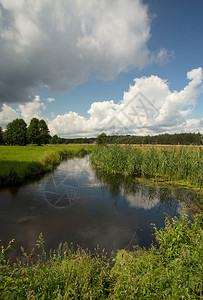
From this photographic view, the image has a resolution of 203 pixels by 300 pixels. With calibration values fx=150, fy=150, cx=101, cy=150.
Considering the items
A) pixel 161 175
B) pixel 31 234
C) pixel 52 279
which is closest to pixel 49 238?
pixel 31 234

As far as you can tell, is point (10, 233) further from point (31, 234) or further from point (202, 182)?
point (202, 182)

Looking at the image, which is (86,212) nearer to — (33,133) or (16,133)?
(33,133)

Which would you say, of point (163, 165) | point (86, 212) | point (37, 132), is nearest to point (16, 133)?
point (37, 132)

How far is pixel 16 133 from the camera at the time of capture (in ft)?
182

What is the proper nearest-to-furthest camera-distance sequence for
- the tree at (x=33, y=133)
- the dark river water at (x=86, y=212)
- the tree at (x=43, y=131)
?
the dark river water at (x=86, y=212)
the tree at (x=33, y=133)
the tree at (x=43, y=131)

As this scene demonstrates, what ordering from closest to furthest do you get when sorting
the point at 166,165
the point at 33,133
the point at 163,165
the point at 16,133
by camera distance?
1. the point at 166,165
2. the point at 163,165
3. the point at 33,133
4. the point at 16,133

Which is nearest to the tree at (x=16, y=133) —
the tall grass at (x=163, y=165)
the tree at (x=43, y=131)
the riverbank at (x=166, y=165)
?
the tree at (x=43, y=131)

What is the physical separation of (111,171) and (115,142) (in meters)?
4.20

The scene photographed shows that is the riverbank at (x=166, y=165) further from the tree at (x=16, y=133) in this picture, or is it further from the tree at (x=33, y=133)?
the tree at (x=16, y=133)

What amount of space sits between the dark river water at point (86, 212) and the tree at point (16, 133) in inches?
2013

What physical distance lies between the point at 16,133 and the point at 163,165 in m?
57.2

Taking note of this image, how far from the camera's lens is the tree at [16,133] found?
5510cm

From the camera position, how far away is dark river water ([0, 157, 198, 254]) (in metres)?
5.04

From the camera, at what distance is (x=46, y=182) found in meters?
11.5
